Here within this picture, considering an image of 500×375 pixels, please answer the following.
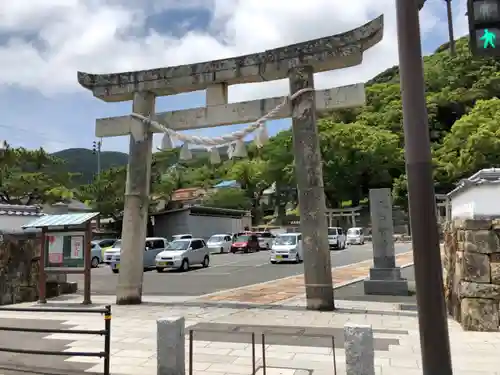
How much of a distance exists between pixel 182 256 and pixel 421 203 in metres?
19.0

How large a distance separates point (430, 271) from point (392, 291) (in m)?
9.05

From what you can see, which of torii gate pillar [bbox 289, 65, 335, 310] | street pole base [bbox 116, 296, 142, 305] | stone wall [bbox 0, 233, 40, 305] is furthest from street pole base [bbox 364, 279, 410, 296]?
stone wall [bbox 0, 233, 40, 305]

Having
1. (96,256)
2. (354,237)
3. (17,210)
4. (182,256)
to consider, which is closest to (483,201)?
(17,210)

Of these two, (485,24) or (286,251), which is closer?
(485,24)

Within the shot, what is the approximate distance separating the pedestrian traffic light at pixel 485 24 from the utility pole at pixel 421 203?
56cm

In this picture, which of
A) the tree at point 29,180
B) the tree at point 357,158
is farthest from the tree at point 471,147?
the tree at point 29,180

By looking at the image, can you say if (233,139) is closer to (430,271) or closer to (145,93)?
(145,93)

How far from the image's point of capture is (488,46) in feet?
15.1

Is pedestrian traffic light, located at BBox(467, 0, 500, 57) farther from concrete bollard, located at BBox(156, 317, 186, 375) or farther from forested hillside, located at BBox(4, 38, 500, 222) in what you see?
forested hillside, located at BBox(4, 38, 500, 222)

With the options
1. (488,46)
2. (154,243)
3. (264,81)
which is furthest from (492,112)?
(488,46)

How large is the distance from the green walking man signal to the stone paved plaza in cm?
387

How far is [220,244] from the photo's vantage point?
120 feet

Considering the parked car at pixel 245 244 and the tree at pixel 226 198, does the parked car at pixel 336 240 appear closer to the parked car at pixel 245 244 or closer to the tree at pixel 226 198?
the parked car at pixel 245 244

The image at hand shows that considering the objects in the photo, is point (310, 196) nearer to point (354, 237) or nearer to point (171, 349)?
point (171, 349)
